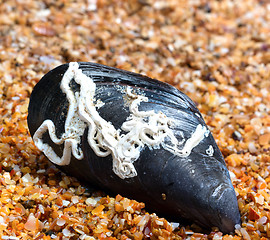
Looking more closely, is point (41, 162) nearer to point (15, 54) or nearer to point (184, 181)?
point (184, 181)

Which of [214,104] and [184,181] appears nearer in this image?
[184,181]

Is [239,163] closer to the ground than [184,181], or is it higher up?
closer to the ground

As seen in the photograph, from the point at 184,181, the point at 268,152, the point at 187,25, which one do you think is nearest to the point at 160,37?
the point at 187,25

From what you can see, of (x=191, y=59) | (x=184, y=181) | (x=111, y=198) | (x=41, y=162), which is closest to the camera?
(x=184, y=181)
